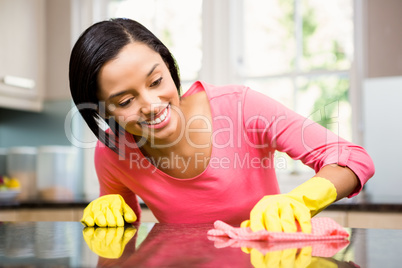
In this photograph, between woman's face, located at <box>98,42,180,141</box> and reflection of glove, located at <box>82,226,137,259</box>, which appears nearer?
reflection of glove, located at <box>82,226,137,259</box>

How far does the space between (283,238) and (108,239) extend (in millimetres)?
303

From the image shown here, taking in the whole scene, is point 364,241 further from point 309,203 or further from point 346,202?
point 346,202

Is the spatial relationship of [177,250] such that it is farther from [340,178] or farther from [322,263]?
[340,178]

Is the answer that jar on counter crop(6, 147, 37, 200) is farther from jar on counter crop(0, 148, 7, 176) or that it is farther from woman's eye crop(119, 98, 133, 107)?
woman's eye crop(119, 98, 133, 107)

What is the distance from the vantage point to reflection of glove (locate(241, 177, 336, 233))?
796 mm

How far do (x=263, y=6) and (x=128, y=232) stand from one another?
2.14 metres

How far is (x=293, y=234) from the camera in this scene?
76cm

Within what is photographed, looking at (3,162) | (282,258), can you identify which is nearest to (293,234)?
(282,258)

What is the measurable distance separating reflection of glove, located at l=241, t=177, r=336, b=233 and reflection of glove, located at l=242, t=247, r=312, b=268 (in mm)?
114

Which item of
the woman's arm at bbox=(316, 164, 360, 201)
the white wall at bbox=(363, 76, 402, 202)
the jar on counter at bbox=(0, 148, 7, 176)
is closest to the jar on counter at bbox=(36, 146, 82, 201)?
the jar on counter at bbox=(0, 148, 7, 176)

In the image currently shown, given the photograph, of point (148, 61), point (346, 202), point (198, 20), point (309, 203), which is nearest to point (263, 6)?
point (198, 20)

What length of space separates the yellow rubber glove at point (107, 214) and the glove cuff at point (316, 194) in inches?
14.9

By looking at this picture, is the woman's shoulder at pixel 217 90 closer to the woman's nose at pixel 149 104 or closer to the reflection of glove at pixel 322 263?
the woman's nose at pixel 149 104

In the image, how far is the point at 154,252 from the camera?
2.16 ft
